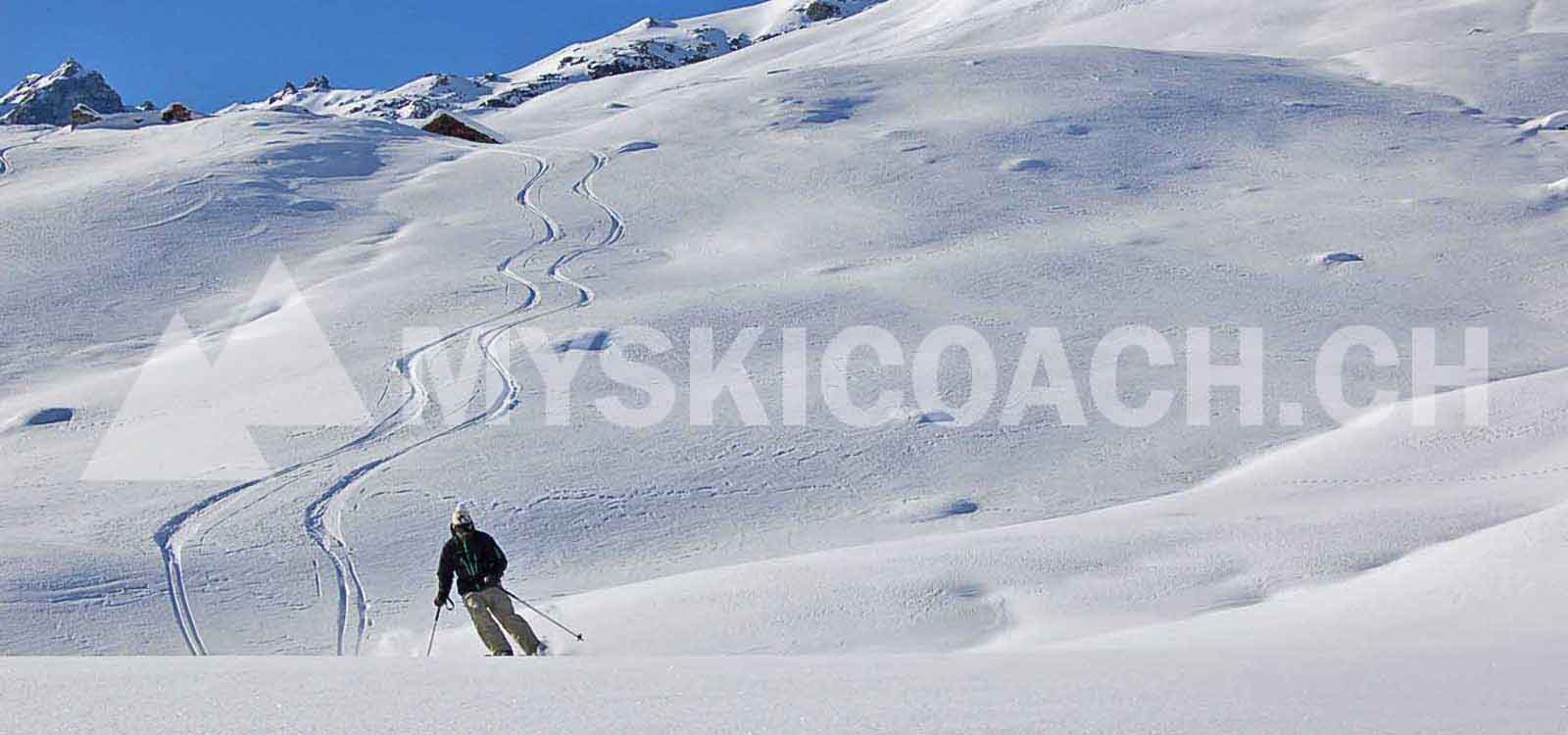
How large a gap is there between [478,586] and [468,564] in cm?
15

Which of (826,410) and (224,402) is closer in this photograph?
(826,410)

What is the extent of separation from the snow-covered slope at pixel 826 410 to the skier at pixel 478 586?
732 millimetres

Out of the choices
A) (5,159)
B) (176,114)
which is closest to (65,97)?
(176,114)

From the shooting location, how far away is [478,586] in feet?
26.3

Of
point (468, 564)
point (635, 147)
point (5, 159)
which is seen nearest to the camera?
point (468, 564)

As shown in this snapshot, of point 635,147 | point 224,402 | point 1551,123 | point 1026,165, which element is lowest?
point 1551,123

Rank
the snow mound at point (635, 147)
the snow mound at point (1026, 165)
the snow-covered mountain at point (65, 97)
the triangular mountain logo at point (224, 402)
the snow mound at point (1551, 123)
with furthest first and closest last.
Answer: the snow-covered mountain at point (65, 97) → the snow mound at point (635, 147) → the snow mound at point (1551, 123) → the snow mound at point (1026, 165) → the triangular mountain logo at point (224, 402)

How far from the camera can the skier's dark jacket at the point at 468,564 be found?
8.02 meters

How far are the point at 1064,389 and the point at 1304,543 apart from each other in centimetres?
573

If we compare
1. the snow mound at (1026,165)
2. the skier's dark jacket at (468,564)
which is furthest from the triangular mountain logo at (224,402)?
the snow mound at (1026,165)

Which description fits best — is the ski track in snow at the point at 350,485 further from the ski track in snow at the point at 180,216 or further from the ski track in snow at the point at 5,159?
the ski track in snow at the point at 5,159

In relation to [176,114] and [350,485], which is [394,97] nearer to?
[176,114]

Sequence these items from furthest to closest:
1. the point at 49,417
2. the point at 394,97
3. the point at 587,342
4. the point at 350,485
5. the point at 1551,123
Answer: the point at 394,97 → the point at 1551,123 → the point at 587,342 → the point at 49,417 → the point at 350,485

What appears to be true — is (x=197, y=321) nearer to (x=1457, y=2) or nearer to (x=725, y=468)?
(x=725, y=468)
